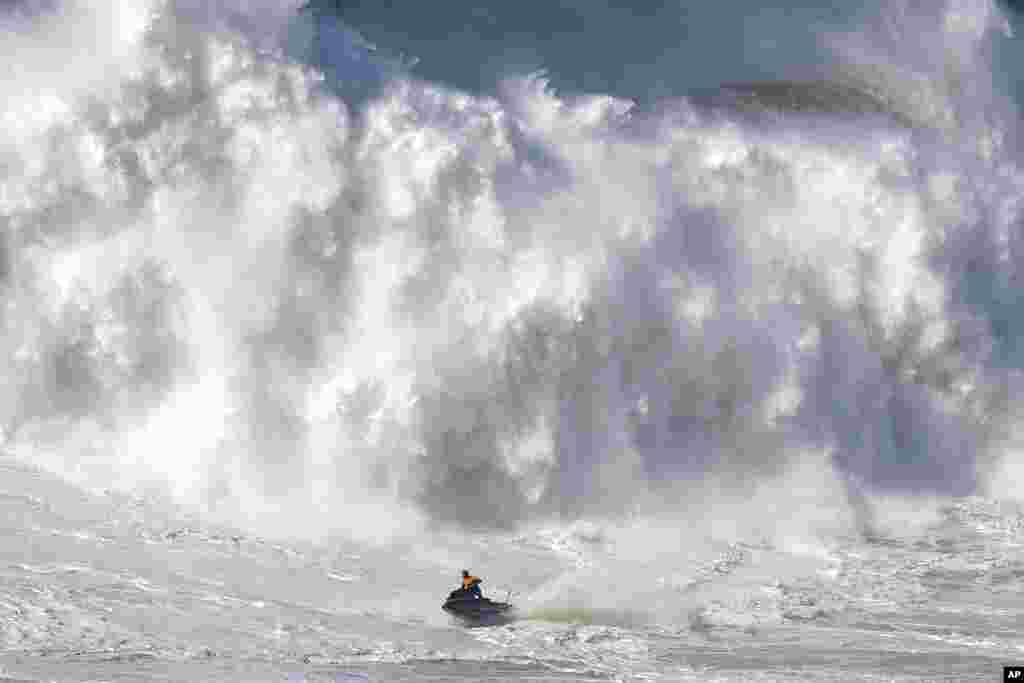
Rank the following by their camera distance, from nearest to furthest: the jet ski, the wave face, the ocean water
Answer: the jet ski < the ocean water < the wave face

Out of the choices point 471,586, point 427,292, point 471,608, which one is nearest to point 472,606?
point 471,608

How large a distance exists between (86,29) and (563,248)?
9.80 metres

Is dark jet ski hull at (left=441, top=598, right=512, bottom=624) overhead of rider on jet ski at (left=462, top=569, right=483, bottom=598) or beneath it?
beneath

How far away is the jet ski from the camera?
1973cm

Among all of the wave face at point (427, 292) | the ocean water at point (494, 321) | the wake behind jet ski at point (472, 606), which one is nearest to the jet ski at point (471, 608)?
the wake behind jet ski at point (472, 606)

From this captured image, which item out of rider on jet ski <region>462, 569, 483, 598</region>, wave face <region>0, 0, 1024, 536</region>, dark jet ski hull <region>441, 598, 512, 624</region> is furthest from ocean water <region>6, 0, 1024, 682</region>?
rider on jet ski <region>462, 569, 483, 598</region>

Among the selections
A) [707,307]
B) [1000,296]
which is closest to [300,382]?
[707,307]

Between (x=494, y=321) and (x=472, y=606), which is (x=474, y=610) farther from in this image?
(x=494, y=321)

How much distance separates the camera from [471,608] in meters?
19.7

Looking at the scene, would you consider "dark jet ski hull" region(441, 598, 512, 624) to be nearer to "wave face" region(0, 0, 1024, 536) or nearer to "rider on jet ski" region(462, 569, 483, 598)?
"rider on jet ski" region(462, 569, 483, 598)

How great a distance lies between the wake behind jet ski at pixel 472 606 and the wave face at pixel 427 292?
9.36ft

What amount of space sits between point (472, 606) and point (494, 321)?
5788 millimetres

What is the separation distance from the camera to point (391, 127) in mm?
24688

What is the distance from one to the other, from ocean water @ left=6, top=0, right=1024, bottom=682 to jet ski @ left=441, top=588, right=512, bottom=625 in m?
0.84
